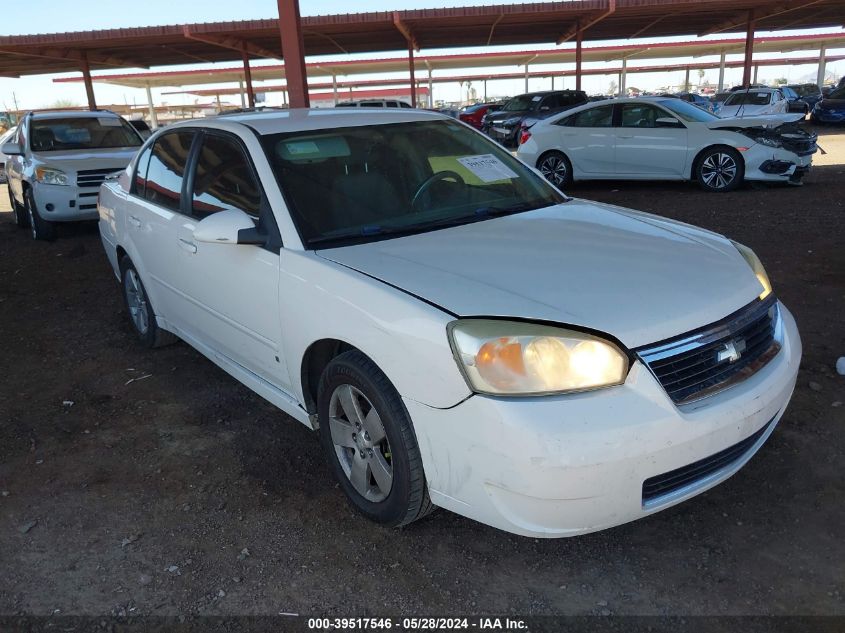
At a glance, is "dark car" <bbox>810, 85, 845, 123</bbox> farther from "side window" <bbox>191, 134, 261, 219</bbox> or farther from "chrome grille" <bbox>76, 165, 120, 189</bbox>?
"side window" <bbox>191, 134, 261, 219</bbox>

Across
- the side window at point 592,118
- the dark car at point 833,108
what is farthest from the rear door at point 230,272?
the dark car at point 833,108

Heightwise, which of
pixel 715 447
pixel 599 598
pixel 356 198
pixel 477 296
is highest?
pixel 356 198

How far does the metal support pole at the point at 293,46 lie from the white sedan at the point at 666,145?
3982mm

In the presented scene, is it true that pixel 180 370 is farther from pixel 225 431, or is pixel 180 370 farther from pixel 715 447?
pixel 715 447

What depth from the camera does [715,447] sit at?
232cm

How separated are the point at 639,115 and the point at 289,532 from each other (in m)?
9.73

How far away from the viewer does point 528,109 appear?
20188 mm

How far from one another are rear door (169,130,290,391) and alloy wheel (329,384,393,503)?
16.2 inches

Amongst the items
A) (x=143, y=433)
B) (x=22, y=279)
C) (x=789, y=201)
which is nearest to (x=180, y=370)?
(x=143, y=433)

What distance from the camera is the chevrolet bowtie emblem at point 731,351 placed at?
7.96ft

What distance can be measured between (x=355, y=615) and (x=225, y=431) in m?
1.64

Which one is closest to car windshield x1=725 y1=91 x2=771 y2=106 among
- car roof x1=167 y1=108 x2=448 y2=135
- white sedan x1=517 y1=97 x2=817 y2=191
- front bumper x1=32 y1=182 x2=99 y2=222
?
white sedan x1=517 y1=97 x2=817 y2=191

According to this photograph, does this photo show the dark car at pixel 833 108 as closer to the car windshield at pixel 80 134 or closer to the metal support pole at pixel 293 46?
the metal support pole at pixel 293 46

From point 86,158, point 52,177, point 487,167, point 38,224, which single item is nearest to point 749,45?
point 86,158
